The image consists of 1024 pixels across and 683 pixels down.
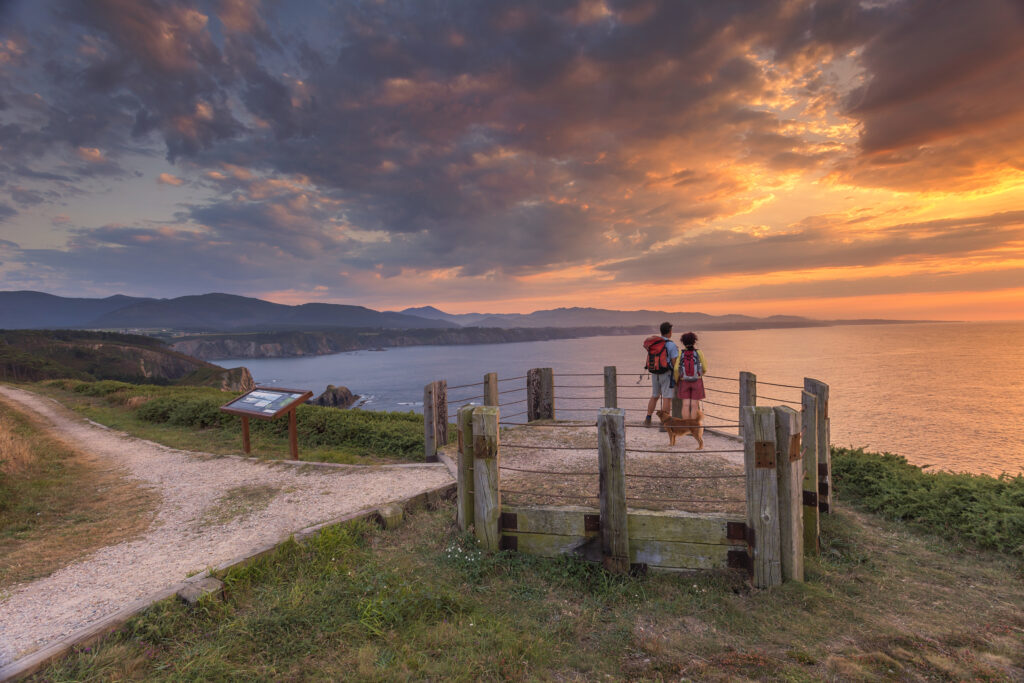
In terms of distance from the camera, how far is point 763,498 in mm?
5039

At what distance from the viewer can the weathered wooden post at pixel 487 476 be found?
5766 mm

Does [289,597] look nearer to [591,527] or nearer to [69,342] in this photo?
[591,527]

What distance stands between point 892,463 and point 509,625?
30.3 feet

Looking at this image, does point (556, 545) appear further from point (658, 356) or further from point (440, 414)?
point (658, 356)

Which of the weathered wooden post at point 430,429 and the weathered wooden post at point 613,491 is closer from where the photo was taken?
the weathered wooden post at point 613,491

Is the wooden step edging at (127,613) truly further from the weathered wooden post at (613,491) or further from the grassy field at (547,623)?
the weathered wooden post at (613,491)

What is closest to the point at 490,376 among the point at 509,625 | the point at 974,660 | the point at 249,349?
the point at 509,625

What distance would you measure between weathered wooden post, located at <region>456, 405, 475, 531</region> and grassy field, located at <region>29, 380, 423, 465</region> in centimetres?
487

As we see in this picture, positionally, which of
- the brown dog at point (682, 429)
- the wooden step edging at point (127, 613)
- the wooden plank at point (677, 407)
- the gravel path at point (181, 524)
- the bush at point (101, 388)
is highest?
the wooden plank at point (677, 407)

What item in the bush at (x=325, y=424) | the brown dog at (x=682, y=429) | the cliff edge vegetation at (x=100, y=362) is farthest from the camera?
the cliff edge vegetation at (x=100, y=362)

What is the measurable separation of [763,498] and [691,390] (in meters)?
3.83

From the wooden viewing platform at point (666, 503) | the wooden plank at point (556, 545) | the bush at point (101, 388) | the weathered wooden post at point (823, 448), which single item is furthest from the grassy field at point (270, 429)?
the weathered wooden post at point (823, 448)

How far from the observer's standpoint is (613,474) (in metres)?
5.36

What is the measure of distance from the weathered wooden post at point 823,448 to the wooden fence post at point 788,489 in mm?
2346
